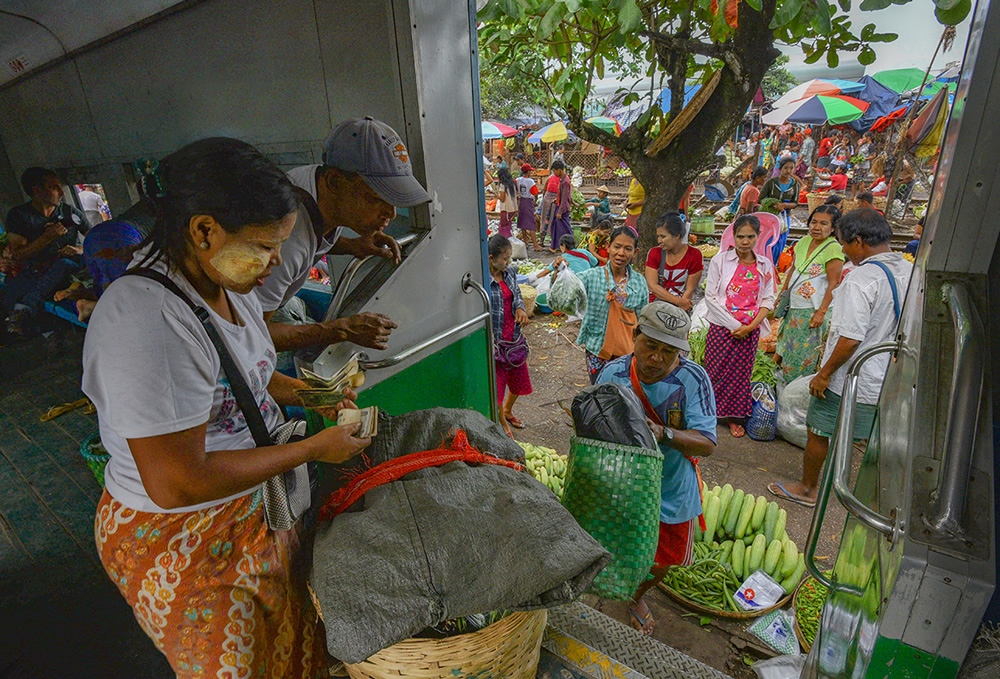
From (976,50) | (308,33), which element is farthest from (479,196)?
(976,50)

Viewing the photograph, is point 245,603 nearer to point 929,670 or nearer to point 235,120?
point 929,670

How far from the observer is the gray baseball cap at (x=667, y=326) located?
96.1 inches

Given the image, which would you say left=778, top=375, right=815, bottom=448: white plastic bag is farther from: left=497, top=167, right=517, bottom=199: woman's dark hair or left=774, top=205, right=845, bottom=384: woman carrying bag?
left=497, top=167, right=517, bottom=199: woman's dark hair

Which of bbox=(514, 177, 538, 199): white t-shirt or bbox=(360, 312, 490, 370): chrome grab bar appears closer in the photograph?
bbox=(360, 312, 490, 370): chrome grab bar

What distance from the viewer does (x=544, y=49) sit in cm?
530

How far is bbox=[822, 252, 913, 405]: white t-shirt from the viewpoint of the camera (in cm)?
338

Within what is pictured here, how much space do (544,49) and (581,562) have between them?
5357 mm

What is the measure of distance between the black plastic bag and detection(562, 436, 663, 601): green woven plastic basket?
0.07 meters

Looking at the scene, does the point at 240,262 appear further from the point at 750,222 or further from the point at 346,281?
the point at 750,222

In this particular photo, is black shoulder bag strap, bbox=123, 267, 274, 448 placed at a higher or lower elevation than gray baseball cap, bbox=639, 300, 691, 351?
higher

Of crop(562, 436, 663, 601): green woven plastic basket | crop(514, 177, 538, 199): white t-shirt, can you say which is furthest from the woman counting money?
crop(514, 177, 538, 199): white t-shirt

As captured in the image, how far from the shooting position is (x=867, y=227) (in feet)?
12.0

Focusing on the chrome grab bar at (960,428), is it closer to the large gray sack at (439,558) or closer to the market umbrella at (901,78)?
the large gray sack at (439,558)

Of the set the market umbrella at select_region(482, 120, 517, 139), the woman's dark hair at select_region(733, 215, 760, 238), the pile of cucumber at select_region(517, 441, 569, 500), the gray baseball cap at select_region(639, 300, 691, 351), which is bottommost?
the pile of cucumber at select_region(517, 441, 569, 500)
